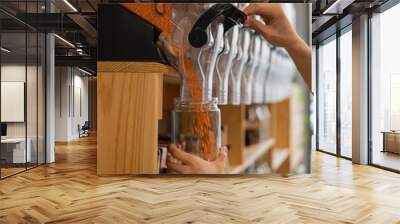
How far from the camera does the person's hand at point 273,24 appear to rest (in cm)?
566

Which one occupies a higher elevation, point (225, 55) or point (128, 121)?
point (225, 55)

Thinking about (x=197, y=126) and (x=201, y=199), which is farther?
(x=197, y=126)

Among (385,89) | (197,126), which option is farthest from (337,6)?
(197,126)

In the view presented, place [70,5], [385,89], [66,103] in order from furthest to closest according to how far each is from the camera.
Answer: [66,103] < [385,89] < [70,5]

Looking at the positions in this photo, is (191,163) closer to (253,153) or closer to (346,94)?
(253,153)

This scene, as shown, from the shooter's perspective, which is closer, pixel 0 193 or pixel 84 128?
pixel 0 193

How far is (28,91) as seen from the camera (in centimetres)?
708

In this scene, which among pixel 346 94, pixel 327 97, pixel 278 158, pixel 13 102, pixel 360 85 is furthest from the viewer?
pixel 327 97

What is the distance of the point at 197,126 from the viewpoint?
5.61 metres

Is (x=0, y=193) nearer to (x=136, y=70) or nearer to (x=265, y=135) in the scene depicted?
(x=136, y=70)

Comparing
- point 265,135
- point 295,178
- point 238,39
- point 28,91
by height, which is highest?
point 238,39

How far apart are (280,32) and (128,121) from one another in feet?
8.45

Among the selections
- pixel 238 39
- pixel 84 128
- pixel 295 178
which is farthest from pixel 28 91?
pixel 84 128

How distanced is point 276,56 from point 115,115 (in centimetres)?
252
